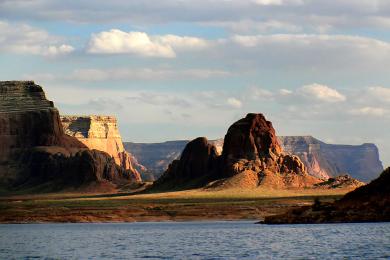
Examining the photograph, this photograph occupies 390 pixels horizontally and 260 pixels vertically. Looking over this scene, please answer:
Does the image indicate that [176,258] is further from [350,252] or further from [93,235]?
[93,235]

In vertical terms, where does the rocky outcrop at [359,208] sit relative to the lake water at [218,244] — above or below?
above

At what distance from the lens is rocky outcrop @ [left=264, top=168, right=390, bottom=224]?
550 ft

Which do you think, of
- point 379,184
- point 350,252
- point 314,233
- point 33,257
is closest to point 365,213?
point 379,184

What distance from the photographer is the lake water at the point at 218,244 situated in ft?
378

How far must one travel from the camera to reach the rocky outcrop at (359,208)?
550 ft

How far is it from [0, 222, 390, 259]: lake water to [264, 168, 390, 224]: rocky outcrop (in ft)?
9.66

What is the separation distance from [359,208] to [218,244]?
43680 millimetres

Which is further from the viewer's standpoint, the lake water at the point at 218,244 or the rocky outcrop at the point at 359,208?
the rocky outcrop at the point at 359,208

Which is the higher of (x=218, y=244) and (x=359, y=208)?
(x=359, y=208)

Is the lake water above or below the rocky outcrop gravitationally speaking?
below

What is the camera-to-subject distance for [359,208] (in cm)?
17088

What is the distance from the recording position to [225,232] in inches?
6654

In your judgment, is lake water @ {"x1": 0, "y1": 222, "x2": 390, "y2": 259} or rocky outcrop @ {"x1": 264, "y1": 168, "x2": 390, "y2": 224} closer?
lake water @ {"x1": 0, "y1": 222, "x2": 390, "y2": 259}

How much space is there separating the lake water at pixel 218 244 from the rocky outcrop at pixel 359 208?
2.94 meters
